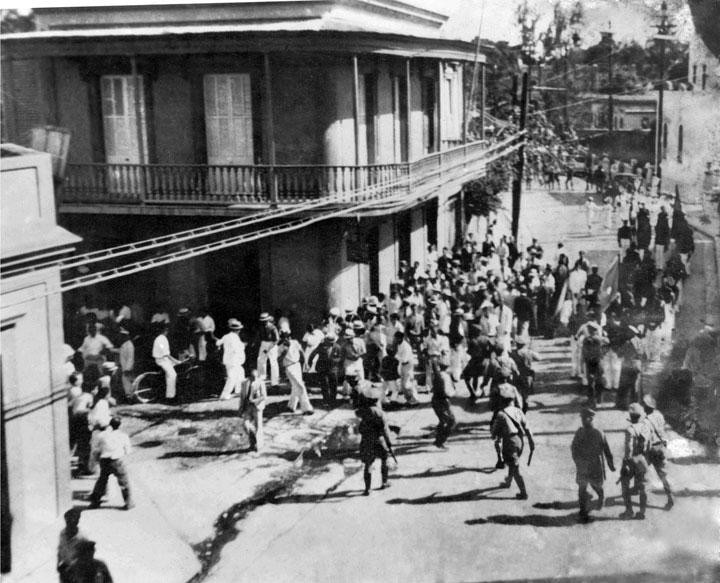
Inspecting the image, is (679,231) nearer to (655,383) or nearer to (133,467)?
(655,383)

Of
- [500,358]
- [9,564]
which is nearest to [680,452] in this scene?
[500,358]

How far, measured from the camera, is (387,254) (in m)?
18.4

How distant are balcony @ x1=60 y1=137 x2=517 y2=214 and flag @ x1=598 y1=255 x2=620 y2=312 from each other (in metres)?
3.99

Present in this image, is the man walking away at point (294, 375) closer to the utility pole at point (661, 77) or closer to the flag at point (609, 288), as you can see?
the flag at point (609, 288)

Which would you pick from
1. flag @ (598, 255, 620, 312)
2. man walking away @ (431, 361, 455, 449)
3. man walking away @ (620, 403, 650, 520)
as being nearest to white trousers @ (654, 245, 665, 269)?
flag @ (598, 255, 620, 312)

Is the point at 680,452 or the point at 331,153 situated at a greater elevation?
the point at 331,153

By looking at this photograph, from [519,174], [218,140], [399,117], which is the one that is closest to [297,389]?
[218,140]

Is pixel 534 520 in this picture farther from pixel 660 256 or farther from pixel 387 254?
pixel 387 254

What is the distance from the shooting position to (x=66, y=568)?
8.78m

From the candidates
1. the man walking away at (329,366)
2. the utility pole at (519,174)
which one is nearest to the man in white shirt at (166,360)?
the man walking away at (329,366)

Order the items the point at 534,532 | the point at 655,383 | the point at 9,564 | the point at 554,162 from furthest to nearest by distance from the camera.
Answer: the point at 554,162 < the point at 655,383 < the point at 534,532 < the point at 9,564

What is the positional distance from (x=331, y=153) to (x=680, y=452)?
27.6 ft

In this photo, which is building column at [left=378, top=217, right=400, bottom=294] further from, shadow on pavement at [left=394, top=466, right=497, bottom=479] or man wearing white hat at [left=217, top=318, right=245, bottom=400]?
shadow on pavement at [left=394, top=466, right=497, bottom=479]

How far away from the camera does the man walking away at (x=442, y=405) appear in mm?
11422
